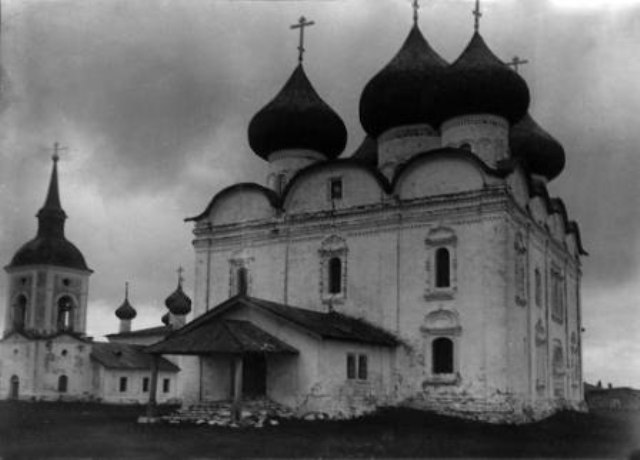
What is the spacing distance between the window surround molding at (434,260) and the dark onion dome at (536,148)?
22.7 ft

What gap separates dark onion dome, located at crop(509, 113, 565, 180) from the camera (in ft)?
90.9

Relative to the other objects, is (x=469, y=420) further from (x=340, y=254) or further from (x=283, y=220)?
(x=283, y=220)

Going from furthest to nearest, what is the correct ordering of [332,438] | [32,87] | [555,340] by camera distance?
1. [555,340]
2. [332,438]
3. [32,87]

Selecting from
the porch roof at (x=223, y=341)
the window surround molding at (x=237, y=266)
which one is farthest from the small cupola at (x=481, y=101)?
the porch roof at (x=223, y=341)

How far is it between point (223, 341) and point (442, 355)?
603cm

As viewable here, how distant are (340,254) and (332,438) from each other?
27.1 feet

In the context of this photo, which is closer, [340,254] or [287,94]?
[340,254]

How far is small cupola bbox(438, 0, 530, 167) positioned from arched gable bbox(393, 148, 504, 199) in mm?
1403

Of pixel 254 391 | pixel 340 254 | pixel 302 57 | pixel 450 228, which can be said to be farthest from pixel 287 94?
pixel 254 391

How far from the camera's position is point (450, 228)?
21781 mm

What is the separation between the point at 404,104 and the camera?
24656mm

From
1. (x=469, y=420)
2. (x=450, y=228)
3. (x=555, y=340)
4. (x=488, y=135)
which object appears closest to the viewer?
(x=469, y=420)

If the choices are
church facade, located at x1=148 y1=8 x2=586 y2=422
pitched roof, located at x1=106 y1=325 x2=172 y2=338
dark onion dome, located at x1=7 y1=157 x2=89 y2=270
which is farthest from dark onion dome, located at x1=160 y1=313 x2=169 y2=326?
church facade, located at x1=148 y1=8 x2=586 y2=422

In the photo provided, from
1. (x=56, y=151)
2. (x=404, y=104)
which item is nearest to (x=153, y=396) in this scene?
(x=56, y=151)
